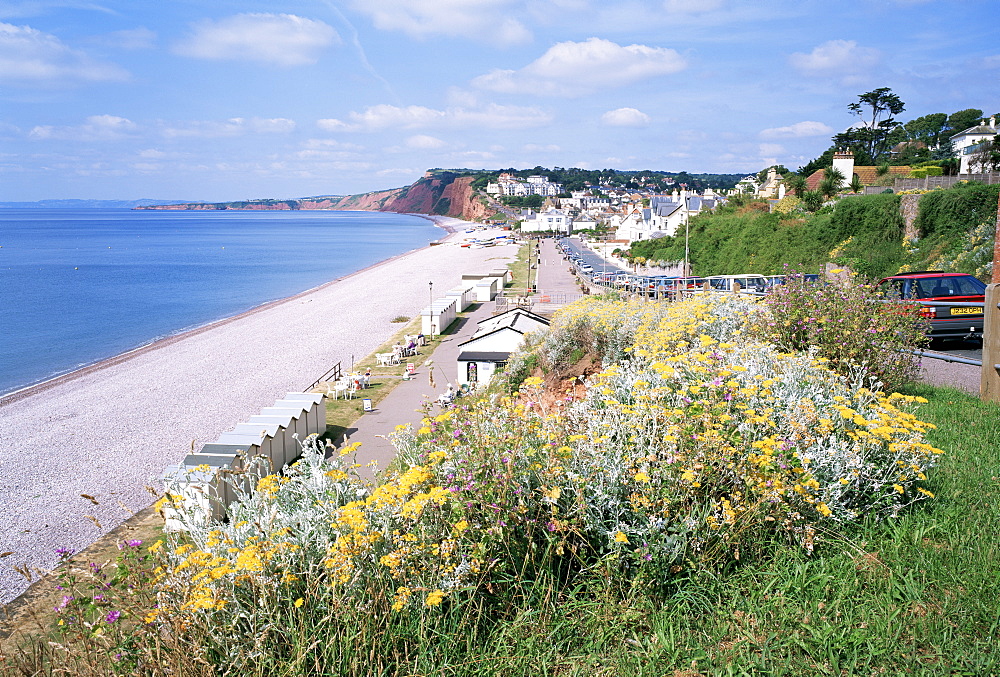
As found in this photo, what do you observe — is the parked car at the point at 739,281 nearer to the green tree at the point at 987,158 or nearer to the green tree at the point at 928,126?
the green tree at the point at 987,158

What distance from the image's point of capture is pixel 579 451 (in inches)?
153

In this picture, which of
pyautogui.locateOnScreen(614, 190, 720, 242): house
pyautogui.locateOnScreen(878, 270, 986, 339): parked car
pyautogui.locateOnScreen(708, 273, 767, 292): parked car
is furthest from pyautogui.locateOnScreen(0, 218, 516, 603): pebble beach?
pyautogui.locateOnScreen(614, 190, 720, 242): house

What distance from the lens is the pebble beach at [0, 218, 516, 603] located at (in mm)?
13430

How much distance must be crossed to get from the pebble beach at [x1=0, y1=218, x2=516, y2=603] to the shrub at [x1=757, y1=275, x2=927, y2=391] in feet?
20.7

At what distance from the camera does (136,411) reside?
22.0m

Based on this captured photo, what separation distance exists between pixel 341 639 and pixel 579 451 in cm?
166

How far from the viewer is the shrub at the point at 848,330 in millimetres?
7156

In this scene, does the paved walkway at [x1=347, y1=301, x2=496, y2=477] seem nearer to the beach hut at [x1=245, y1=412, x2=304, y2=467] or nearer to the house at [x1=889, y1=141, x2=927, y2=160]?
the beach hut at [x1=245, y1=412, x2=304, y2=467]

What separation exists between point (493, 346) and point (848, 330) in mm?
12579

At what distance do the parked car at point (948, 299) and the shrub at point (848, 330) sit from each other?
15.4ft

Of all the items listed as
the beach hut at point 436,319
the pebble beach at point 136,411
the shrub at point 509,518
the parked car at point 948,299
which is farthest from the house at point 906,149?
the shrub at point 509,518

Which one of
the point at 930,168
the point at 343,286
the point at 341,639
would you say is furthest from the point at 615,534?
the point at 343,286

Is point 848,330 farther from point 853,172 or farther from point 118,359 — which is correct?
point 853,172

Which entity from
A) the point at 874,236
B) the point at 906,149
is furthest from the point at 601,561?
the point at 906,149
